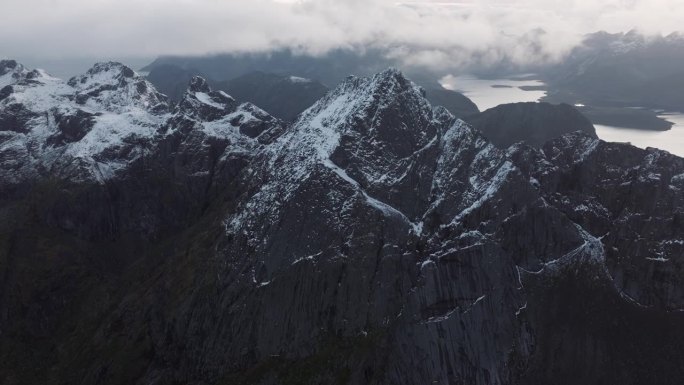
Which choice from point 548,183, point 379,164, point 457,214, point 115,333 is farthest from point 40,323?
point 548,183

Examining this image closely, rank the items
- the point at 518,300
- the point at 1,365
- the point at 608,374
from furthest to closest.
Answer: the point at 1,365, the point at 518,300, the point at 608,374

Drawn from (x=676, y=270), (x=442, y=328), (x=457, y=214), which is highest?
(x=457, y=214)

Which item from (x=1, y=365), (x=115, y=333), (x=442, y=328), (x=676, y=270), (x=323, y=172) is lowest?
(x=1, y=365)

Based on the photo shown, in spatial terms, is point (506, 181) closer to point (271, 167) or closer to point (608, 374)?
point (608, 374)

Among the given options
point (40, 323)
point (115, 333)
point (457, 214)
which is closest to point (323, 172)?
point (457, 214)

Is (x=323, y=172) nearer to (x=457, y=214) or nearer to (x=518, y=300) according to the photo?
(x=457, y=214)

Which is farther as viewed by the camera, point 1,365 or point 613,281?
point 1,365

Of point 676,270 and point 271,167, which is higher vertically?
point 271,167

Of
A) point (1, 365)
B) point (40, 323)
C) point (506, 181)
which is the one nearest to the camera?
point (506, 181)

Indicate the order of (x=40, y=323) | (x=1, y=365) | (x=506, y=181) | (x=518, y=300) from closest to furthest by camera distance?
(x=518, y=300) < (x=506, y=181) < (x=1, y=365) < (x=40, y=323)

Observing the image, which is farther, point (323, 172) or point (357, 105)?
point (357, 105)
